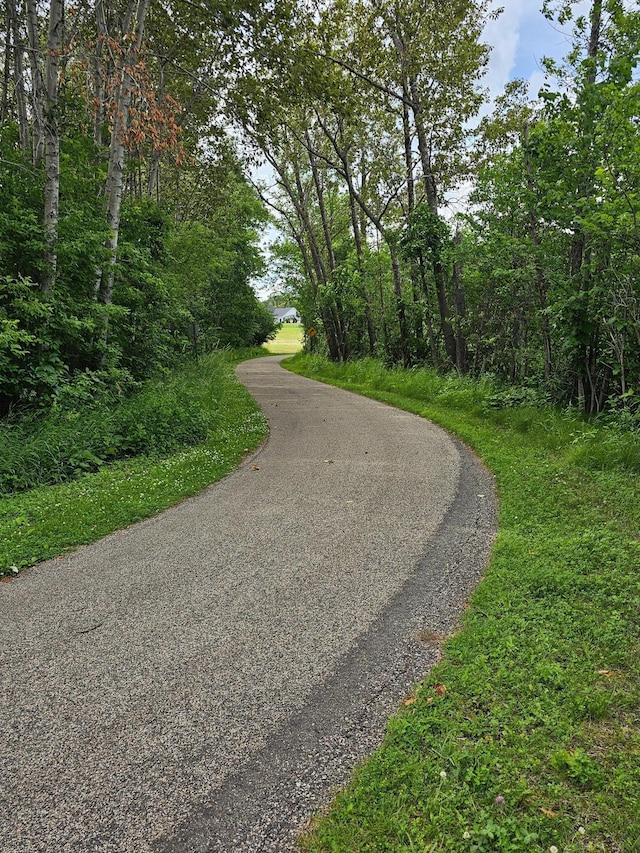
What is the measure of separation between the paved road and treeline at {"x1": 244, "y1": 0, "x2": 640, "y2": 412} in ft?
13.2

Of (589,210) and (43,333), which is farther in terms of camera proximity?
(43,333)

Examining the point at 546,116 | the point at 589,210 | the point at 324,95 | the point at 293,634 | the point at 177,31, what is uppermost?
the point at 177,31

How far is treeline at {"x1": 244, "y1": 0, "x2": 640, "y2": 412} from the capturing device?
23.5 feet

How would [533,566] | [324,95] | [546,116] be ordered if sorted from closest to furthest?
[533,566], [546,116], [324,95]

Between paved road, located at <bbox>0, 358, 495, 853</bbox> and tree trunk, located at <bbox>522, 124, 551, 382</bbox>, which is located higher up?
tree trunk, located at <bbox>522, 124, 551, 382</bbox>

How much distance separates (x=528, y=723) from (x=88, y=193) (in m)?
10.7

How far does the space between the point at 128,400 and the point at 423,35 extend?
1280 cm

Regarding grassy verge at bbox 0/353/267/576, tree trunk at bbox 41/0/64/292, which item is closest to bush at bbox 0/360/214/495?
grassy verge at bbox 0/353/267/576

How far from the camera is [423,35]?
13.6 metres

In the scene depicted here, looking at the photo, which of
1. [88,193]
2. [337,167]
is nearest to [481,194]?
[88,193]

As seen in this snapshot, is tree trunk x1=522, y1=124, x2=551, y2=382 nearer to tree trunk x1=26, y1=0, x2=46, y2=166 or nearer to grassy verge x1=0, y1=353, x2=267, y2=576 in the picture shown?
grassy verge x1=0, y1=353, x2=267, y2=576

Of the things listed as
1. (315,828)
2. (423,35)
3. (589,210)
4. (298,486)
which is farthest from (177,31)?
(315,828)

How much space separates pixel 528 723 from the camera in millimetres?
2244

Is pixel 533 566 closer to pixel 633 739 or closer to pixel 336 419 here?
pixel 633 739
